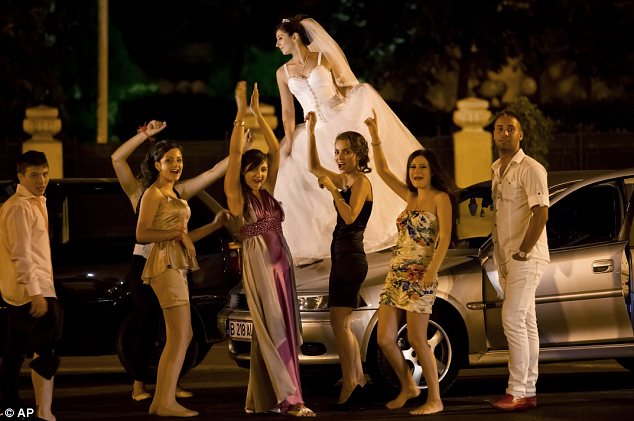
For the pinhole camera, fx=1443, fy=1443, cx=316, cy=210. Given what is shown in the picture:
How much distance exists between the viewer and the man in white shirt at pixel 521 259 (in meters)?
9.66

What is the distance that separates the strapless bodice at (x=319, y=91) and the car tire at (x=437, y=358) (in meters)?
2.13

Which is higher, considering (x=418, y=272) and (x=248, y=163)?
(x=248, y=163)

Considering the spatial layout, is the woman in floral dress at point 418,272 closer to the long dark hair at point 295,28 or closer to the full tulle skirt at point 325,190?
the full tulle skirt at point 325,190

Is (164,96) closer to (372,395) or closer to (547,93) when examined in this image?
(547,93)

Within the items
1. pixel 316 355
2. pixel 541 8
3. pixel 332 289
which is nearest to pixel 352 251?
pixel 332 289

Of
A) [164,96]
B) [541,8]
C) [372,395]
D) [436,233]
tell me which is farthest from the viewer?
[164,96]

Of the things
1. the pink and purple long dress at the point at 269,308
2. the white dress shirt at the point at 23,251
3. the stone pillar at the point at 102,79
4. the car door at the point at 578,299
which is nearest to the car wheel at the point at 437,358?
the car door at the point at 578,299

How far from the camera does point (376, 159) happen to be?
10.3 metres

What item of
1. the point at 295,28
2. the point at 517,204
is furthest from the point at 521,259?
the point at 295,28

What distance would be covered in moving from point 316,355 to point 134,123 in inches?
910

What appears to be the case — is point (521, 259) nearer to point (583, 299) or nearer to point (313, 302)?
point (583, 299)

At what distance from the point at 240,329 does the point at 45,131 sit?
11.9m

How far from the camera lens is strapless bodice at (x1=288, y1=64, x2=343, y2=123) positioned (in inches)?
457

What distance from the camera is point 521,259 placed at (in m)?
9.64
